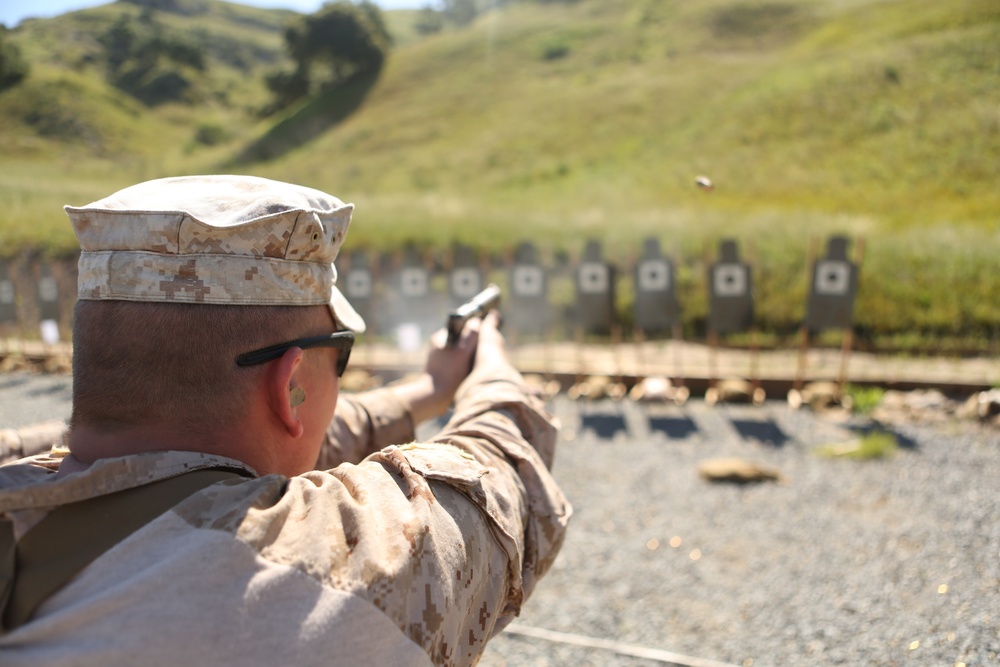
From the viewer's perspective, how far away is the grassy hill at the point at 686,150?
3.87m

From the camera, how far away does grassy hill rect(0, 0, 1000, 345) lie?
12.7 feet

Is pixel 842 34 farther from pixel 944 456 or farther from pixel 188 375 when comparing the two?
pixel 188 375

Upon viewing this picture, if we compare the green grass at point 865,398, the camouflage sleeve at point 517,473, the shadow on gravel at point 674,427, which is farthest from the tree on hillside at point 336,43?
the camouflage sleeve at point 517,473

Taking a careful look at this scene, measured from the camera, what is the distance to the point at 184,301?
2.49ft

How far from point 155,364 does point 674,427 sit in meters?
4.31

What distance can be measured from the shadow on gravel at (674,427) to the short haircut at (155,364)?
4050mm

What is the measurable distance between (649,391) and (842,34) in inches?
262

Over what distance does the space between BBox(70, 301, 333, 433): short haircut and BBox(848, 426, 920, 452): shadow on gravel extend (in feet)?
Result: 13.9

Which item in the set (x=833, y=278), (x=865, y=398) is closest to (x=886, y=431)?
(x=865, y=398)

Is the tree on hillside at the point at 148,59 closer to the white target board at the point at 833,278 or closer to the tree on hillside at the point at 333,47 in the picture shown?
the white target board at the point at 833,278

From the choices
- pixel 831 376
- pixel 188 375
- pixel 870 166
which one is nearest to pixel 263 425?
pixel 188 375

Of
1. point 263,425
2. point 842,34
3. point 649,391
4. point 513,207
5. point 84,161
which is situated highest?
point 842,34

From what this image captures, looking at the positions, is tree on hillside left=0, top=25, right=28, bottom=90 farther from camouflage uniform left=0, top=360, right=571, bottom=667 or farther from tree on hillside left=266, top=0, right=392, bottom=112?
tree on hillside left=266, top=0, right=392, bottom=112

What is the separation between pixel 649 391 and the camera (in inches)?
203
